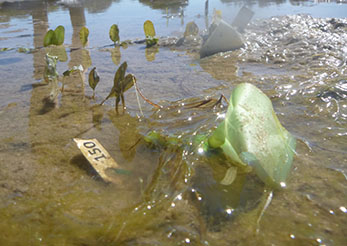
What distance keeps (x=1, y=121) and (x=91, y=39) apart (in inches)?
96.6

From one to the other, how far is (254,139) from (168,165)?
0.32m

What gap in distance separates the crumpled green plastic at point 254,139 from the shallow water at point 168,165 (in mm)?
55

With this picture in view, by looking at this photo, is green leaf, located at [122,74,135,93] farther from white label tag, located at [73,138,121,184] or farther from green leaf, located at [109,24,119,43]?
green leaf, located at [109,24,119,43]

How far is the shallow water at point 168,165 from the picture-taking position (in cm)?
78

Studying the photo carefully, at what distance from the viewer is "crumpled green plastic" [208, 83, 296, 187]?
880 millimetres

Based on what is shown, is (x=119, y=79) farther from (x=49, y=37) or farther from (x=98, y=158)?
(x=49, y=37)

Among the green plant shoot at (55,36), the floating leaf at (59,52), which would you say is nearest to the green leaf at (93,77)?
the floating leaf at (59,52)

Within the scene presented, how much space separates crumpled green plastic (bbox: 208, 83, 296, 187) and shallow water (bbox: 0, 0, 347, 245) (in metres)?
0.06

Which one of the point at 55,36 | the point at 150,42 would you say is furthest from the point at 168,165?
the point at 150,42

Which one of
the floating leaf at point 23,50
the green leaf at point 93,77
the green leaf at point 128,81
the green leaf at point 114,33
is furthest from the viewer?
the green leaf at point 114,33

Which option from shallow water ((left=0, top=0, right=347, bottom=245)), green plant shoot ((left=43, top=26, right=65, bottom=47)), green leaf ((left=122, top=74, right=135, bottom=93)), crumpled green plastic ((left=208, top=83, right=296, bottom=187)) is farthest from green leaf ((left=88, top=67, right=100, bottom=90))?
green plant shoot ((left=43, top=26, right=65, bottom=47))

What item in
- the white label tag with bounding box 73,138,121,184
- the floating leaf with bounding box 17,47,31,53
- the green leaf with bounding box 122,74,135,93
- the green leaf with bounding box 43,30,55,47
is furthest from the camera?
the floating leaf with bounding box 17,47,31,53

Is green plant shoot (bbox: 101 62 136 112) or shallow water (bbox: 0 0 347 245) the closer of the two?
shallow water (bbox: 0 0 347 245)

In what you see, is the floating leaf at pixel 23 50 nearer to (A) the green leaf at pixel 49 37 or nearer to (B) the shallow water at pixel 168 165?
(A) the green leaf at pixel 49 37
